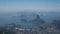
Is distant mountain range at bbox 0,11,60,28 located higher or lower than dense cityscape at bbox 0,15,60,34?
higher

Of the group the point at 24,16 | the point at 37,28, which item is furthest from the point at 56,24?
the point at 24,16

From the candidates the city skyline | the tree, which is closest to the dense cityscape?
the tree

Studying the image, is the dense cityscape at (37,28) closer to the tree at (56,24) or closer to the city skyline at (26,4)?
the tree at (56,24)

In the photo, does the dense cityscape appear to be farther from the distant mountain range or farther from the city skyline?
the city skyline

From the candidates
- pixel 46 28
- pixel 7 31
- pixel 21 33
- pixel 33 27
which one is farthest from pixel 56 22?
pixel 7 31

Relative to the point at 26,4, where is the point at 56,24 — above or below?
below

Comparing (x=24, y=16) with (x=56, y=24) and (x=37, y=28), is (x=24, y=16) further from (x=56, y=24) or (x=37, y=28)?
(x=56, y=24)

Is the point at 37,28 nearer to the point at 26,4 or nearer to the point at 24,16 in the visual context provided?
the point at 24,16

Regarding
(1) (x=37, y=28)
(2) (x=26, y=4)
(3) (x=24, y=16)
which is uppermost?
(2) (x=26, y=4)

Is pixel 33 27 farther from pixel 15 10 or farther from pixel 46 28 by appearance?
pixel 15 10

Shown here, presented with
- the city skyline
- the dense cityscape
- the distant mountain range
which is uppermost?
the city skyline

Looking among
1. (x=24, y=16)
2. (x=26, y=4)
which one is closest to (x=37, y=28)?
(x=24, y=16)
